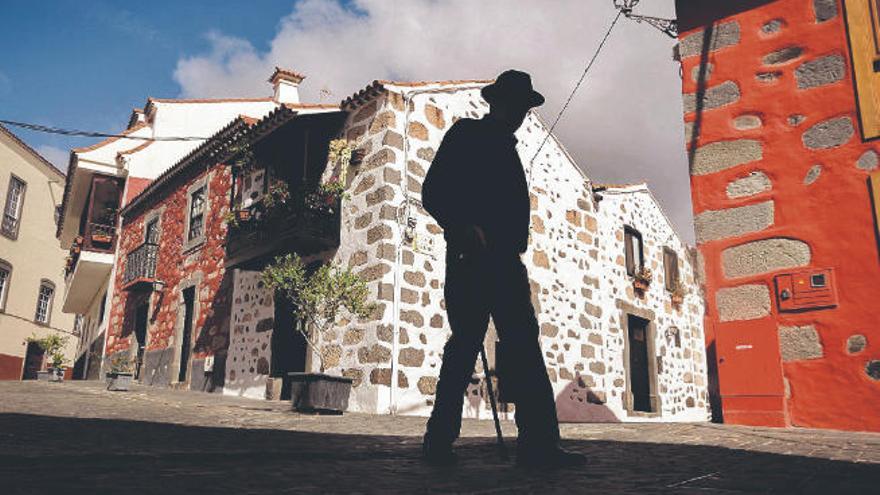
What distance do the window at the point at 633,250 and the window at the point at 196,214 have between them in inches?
382

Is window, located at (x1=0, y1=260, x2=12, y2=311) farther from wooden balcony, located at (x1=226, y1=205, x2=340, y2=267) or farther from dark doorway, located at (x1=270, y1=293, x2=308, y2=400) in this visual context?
dark doorway, located at (x1=270, y1=293, x2=308, y2=400)

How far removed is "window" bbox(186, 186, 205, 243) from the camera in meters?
14.5

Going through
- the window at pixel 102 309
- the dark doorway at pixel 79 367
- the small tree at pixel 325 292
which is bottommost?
the dark doorway at pixel 79 367

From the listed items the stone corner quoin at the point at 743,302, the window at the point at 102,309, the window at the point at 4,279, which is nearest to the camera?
the stone corner quoin at the point at 743,302

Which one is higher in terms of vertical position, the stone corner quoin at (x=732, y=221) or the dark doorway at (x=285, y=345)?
the stone corner quoin at (x=732, y=221)

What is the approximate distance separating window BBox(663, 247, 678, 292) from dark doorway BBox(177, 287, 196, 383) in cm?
1125

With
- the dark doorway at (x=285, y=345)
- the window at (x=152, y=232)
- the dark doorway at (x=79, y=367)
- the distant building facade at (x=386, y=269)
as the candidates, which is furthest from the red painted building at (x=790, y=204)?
the dark doorway at (x=79, y=367)

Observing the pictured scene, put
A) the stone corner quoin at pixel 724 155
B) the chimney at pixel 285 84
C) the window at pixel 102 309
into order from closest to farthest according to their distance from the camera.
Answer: the stone corner quoin at pixel 724 155, the chimney at pixel 285 84, the window at pixel 102 309

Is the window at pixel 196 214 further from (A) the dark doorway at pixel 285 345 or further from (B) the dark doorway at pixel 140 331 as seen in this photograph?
(A) the dark doorway at pixel 285 345

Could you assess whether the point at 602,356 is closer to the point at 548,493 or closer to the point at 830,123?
the point at 830,123

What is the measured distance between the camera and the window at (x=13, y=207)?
897 inches

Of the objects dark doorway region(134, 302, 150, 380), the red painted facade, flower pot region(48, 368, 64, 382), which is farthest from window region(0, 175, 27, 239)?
dark doorway region(134, 302, 150, 380)

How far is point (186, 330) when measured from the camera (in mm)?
14352

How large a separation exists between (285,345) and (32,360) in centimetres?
1745
